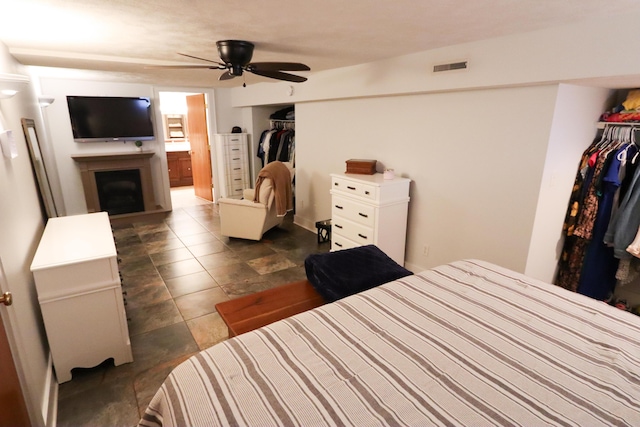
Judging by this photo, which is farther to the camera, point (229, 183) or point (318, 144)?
point (229, 183)

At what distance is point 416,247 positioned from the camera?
3543 mm

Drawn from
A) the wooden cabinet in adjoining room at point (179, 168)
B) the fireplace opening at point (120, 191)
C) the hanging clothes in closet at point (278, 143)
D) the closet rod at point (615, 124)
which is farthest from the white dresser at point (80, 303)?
the wooden cabinet in adjoining room at point (179, 168)

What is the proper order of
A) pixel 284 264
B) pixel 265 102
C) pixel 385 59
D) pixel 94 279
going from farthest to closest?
1. pixel 265 102
2. pixel 284 264
3. pixel 385 59
4. pixel 94 279

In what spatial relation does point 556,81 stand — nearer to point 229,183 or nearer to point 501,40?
point 501,40

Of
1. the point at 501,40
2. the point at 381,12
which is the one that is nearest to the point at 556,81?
the point at 501,40

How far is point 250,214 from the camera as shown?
4414 millimetres

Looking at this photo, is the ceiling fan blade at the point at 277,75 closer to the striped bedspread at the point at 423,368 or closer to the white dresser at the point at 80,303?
the white dresser at the point at 80,303

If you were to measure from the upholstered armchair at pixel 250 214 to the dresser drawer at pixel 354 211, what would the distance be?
1038 millimetres

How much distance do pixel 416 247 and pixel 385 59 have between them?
74.5 inches

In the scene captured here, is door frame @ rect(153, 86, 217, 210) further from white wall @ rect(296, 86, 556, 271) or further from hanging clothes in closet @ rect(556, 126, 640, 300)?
hanging clothes in closet @ rect(556, 126, 640, 300)

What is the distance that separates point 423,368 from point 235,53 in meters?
2.41

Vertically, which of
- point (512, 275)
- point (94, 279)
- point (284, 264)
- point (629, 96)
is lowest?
point (284, 264)

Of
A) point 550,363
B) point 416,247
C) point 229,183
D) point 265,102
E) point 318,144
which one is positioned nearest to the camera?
point 550,363

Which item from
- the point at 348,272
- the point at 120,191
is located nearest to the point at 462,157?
the point at 348,272
